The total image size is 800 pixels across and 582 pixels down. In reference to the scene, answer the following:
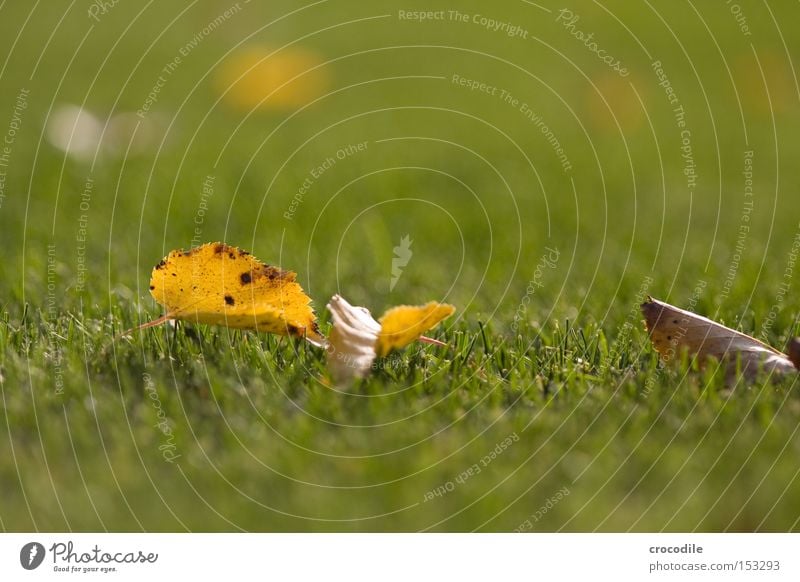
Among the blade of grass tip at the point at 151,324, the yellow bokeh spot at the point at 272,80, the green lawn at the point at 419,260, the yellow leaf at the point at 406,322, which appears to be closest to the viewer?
the green lawn at the point at 419,260

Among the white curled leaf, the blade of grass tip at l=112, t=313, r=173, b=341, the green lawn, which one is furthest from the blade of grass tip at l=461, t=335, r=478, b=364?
the blade of grass tip at l=112, t=313, r=173, b=341

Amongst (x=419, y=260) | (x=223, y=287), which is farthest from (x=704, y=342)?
(x=419, y=260)

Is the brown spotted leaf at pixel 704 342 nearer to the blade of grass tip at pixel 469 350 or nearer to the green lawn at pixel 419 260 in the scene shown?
the green lawn at pixel 419 260

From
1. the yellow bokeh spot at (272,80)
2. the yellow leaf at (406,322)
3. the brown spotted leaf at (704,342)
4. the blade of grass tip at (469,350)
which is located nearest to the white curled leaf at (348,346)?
the yellow leaf at (406,322)

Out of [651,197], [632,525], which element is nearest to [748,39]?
[651,197]

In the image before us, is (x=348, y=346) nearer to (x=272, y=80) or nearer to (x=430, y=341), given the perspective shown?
(x=430, y=341)

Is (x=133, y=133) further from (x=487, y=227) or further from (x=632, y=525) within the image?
(x=632, y=525)
